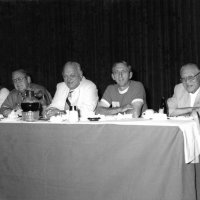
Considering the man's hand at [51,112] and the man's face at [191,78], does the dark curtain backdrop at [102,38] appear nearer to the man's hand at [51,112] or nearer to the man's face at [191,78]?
the man's face at [191,78]

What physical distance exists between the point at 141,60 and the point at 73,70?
2002mm

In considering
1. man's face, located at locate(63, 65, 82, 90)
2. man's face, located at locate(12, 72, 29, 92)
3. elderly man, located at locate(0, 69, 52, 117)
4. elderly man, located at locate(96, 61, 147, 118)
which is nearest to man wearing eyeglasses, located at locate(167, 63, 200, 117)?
elderly man, located at locate(96, 61, 147, 118)

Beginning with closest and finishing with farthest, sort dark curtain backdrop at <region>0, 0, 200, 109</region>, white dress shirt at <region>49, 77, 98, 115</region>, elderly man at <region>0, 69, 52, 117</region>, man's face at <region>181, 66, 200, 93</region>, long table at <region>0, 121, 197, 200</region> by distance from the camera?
long table at <region>0, 121, 197, 200</region> → man's face at <region>181, 66, 200, 93</region> → white dress shirt at <region>49, 77, 98, 115</region> → elderly man at <region>0, 69, 52, 117</region> → dark curtain backdrop at <region>0, 0, 200, 109</region>

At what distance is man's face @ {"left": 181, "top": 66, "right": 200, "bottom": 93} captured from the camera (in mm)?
3342

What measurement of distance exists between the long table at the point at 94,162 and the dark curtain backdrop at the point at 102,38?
10.0ft

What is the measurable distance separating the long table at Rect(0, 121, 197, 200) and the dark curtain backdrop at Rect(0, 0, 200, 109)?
3.05 meters

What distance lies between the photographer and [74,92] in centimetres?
377

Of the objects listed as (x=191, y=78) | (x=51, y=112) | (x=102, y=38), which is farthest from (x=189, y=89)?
(x=102, y=38)

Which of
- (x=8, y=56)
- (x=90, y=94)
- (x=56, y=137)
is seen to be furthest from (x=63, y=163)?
(x=8, y=56)

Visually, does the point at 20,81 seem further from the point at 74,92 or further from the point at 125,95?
the point at 125,95

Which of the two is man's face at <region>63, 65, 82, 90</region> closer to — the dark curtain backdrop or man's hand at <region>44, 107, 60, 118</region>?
man's hand at <region>44, 107, 60, 118</region>

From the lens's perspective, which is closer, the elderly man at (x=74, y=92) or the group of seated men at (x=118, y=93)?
the group of seated men at (x=118, y=93)

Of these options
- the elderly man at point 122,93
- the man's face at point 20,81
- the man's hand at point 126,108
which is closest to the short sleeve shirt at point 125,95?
the elderly man at point 122,93

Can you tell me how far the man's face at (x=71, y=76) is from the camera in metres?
3.64
